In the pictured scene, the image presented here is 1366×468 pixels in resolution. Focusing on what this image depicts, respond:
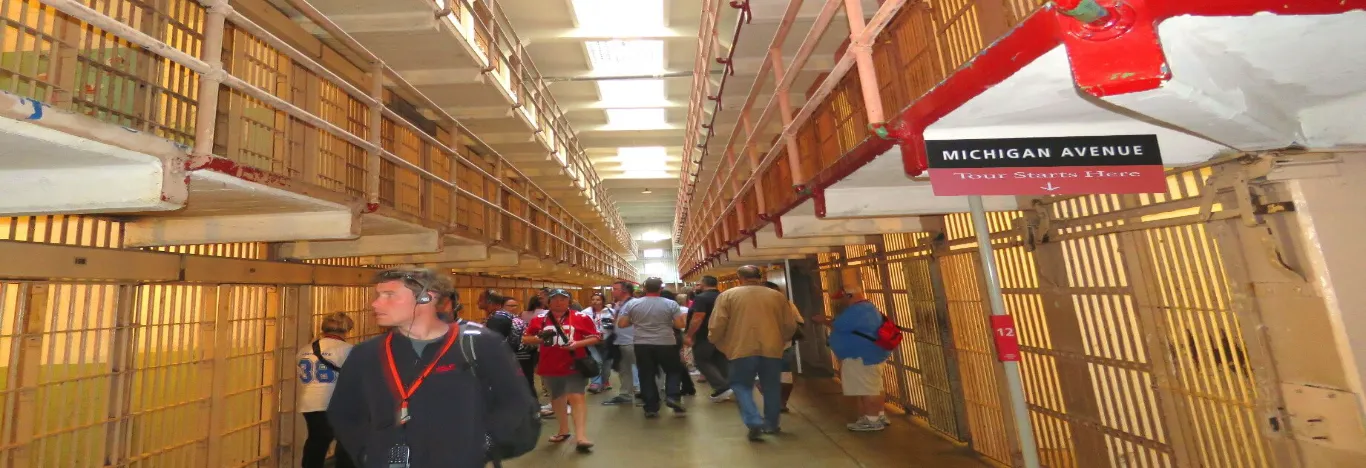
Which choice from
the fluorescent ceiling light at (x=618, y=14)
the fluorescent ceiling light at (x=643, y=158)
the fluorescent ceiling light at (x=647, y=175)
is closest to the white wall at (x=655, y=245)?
the fluorescent ceiling light at (x=647, y=175)

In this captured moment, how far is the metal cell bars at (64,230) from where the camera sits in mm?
3082

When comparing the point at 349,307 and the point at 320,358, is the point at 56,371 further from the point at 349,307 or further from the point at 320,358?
the point at 349,307

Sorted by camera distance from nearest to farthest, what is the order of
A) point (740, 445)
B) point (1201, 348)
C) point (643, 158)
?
1. point (1201, 348)
2. point (740, 445)
3. point (643, 158)

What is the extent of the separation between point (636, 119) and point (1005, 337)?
1303 centimetres

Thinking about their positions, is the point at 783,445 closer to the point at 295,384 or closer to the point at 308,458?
the point at 308,458

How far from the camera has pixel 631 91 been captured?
13062 mm

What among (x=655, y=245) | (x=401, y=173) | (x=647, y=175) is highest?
(x=647, y=175)

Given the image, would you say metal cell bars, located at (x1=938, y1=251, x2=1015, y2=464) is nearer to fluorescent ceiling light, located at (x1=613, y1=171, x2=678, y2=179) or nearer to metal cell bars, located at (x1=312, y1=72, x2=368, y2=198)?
metal cell bars, located at (x1=312, y1=72, x2=368, y2=198)

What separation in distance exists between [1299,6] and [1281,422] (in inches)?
84.0

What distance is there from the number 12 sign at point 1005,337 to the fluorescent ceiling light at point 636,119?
39.8ft

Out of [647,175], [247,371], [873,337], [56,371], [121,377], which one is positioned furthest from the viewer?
[647,175]

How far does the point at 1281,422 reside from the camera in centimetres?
248

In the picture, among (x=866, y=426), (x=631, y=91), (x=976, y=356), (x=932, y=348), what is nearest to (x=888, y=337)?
(x=932, y=348)

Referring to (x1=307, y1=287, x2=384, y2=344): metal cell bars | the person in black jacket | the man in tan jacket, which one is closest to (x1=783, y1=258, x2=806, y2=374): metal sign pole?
the man in tan jacket
